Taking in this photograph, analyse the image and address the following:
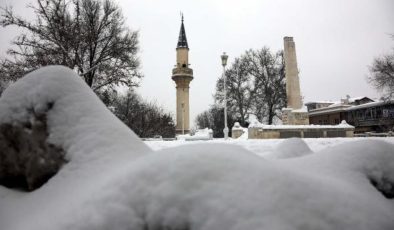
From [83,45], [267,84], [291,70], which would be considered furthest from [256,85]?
[83,45]

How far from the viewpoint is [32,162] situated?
9.20ft

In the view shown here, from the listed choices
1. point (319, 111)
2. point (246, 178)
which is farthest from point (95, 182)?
point (319, 111)

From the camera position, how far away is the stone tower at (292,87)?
22031 millimetres

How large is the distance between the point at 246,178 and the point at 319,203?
401 millimetres

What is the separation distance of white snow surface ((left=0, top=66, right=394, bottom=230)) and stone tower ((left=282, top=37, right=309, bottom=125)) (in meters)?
20.3

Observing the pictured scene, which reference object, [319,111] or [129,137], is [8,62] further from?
[319,111]

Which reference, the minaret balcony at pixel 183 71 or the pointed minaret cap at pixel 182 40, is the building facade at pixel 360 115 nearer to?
the minaret balcony at pixel 183 71

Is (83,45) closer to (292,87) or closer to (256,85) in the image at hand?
(292,87)

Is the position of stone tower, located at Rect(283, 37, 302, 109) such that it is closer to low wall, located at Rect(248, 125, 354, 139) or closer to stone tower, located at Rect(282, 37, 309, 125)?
stone tower, located at Rect(282, 37, 309, 125)

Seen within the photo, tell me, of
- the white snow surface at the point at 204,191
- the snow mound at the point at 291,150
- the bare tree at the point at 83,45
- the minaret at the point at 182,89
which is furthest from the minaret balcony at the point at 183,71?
the white snow surface at the point at 204,191

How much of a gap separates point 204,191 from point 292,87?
21578mm

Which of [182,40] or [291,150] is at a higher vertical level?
[182,40]

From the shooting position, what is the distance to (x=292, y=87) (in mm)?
22078

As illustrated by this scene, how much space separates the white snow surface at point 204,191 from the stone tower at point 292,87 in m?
20.3
